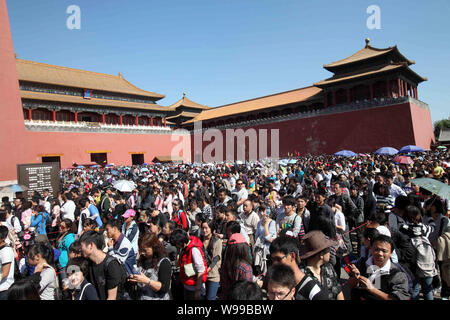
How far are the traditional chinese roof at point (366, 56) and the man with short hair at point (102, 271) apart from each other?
22.7m

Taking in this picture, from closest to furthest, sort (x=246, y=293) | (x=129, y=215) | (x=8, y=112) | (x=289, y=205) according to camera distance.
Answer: (x=246, y=293)
(x=289, y=205)
(x=129, y=215)
(x=8, y=112)

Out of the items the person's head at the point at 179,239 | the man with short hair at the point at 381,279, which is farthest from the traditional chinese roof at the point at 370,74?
the person's head at the point at 179,239

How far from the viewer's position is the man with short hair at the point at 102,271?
2.17m

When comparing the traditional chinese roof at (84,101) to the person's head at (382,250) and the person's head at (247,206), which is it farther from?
the person's head at (382,250)

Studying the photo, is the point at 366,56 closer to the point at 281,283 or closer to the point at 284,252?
the point at 284,252

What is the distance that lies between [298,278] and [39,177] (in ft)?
31.6

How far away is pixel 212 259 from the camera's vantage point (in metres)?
2.91

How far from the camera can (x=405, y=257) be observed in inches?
105

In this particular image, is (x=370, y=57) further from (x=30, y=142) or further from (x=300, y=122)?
(x=30, y=142)

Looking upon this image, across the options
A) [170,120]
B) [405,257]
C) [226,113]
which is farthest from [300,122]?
[405,257]

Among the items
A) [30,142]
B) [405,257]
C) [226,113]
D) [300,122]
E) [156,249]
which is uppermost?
[226,113]

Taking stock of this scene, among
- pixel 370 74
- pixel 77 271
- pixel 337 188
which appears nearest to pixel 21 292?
pixel 77 271

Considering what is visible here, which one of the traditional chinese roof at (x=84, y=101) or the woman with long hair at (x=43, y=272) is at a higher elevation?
the traditional chinese roof at (x=84, y=101)
